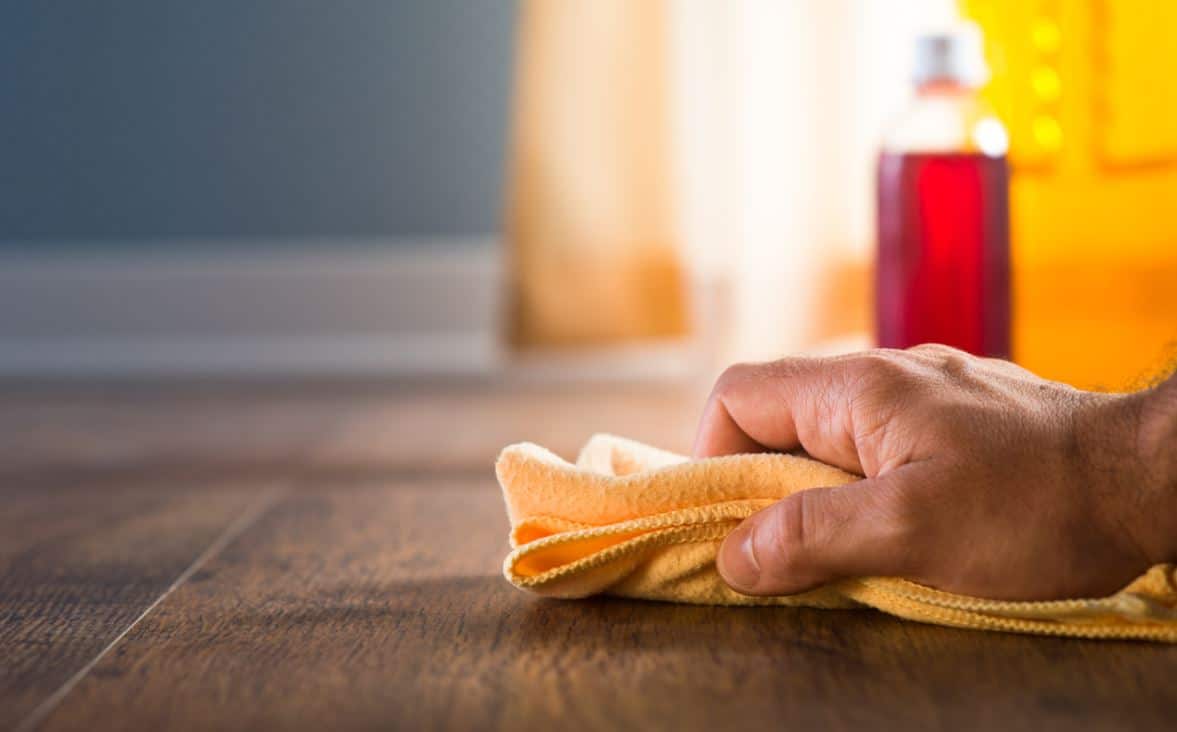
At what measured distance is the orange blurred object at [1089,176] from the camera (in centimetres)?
138

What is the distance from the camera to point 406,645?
1.94 feet

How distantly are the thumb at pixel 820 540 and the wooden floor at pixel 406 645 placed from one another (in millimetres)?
25

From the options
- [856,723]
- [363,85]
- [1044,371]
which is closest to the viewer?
[856,723]

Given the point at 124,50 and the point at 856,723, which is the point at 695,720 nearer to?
the point at 856,723

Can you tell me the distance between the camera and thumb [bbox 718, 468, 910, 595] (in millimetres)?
554

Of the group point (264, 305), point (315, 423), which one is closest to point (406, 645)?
point (315, 423)

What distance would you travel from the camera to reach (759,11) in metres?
1.69

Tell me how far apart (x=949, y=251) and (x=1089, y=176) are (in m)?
0.26

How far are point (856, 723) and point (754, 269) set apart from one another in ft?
4.21

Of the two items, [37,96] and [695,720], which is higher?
[37,96]

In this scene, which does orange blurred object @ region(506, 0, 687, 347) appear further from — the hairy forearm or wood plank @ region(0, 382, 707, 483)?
the hairy forearm

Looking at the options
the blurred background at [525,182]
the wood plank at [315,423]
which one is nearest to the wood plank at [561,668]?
the wood plank at [315,423]

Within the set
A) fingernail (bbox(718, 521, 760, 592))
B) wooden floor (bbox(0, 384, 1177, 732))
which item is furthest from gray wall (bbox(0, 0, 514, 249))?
fingernail (bbox(718, 521, 760, 592))

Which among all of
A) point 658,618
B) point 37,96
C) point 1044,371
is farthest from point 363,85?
point 658,618
